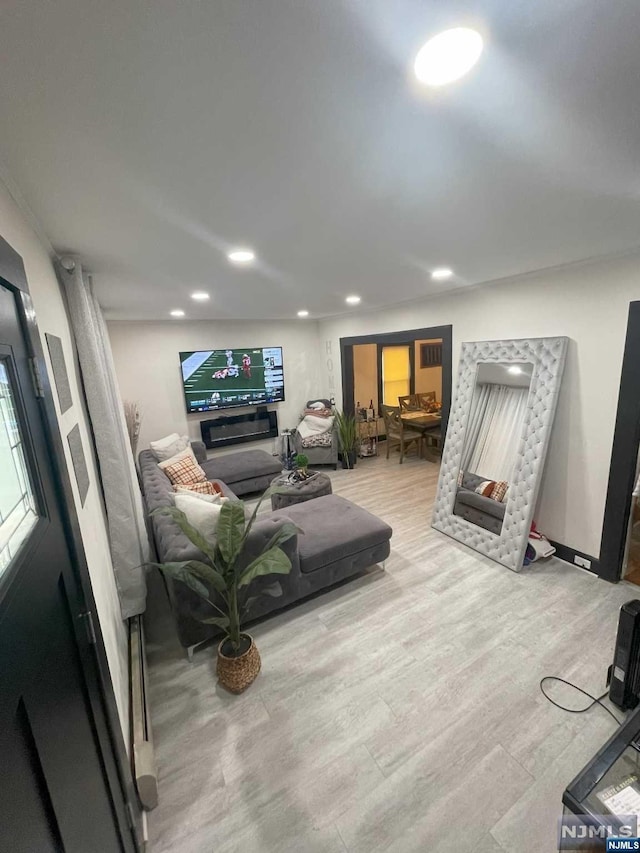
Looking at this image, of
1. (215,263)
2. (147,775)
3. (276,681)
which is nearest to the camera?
(147,775)

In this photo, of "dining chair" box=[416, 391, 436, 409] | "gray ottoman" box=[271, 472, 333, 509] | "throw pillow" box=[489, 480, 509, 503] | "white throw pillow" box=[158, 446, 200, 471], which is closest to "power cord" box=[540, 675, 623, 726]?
"throw pillow" box=[489, 480, 509, 503]

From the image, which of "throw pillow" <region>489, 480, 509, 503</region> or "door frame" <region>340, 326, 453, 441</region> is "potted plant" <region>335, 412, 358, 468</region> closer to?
"door frame" <region>340, 326, 453, 441</region>

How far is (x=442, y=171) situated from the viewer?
1145mm

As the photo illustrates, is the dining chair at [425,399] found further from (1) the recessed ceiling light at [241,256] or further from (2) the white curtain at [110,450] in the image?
(2) the white curtain at [110,450]

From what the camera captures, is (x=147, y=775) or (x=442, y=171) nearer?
(x=442, y=171)

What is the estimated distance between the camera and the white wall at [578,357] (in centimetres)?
247

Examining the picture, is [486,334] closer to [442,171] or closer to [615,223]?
[615,223]

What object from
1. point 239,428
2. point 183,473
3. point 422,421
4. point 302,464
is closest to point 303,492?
point 302,464

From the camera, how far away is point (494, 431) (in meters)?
3.26

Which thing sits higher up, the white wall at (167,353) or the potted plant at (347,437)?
the white wall at (167,353)

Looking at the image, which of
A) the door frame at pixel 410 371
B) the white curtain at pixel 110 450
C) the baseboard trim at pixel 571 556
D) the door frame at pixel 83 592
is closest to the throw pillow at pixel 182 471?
the white curtain at pixel 110 450

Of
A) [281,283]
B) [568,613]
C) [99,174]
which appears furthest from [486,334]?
[99,174]

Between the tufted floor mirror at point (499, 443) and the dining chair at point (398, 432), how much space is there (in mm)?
1885

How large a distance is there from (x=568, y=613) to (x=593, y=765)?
1415 millimetres
